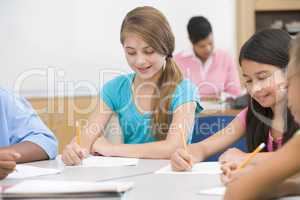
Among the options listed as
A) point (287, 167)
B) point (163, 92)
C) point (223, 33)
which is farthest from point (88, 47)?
point (287, 167)

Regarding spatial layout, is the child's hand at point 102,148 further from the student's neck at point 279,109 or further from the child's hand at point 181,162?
the student's neck at point 279,109

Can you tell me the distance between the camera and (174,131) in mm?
2262

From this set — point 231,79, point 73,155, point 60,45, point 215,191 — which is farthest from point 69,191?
point 231,79

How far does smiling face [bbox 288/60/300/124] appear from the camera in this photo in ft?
3.38

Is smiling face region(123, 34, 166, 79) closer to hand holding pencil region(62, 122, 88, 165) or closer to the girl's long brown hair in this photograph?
the girl's long brown hair

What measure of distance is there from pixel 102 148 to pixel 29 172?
486mm

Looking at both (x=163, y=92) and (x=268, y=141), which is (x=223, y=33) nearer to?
(x=163, y=92)

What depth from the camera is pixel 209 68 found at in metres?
4.93

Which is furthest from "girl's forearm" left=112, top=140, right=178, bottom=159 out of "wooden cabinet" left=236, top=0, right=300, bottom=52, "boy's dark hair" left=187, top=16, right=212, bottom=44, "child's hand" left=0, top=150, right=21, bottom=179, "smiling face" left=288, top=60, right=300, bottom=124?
"wooden cabinet" left=236, top=0, right=300, bottom=52

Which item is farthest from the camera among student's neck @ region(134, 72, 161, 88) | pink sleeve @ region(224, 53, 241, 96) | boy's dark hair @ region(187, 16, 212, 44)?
pink sleeve @ region(224, 53, 241, 96)

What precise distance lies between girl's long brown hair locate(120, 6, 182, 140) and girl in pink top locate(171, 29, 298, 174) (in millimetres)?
307

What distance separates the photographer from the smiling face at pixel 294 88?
1029 millimetres

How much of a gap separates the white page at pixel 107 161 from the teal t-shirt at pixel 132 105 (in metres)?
0.32

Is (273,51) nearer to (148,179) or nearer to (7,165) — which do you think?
(148,179)
